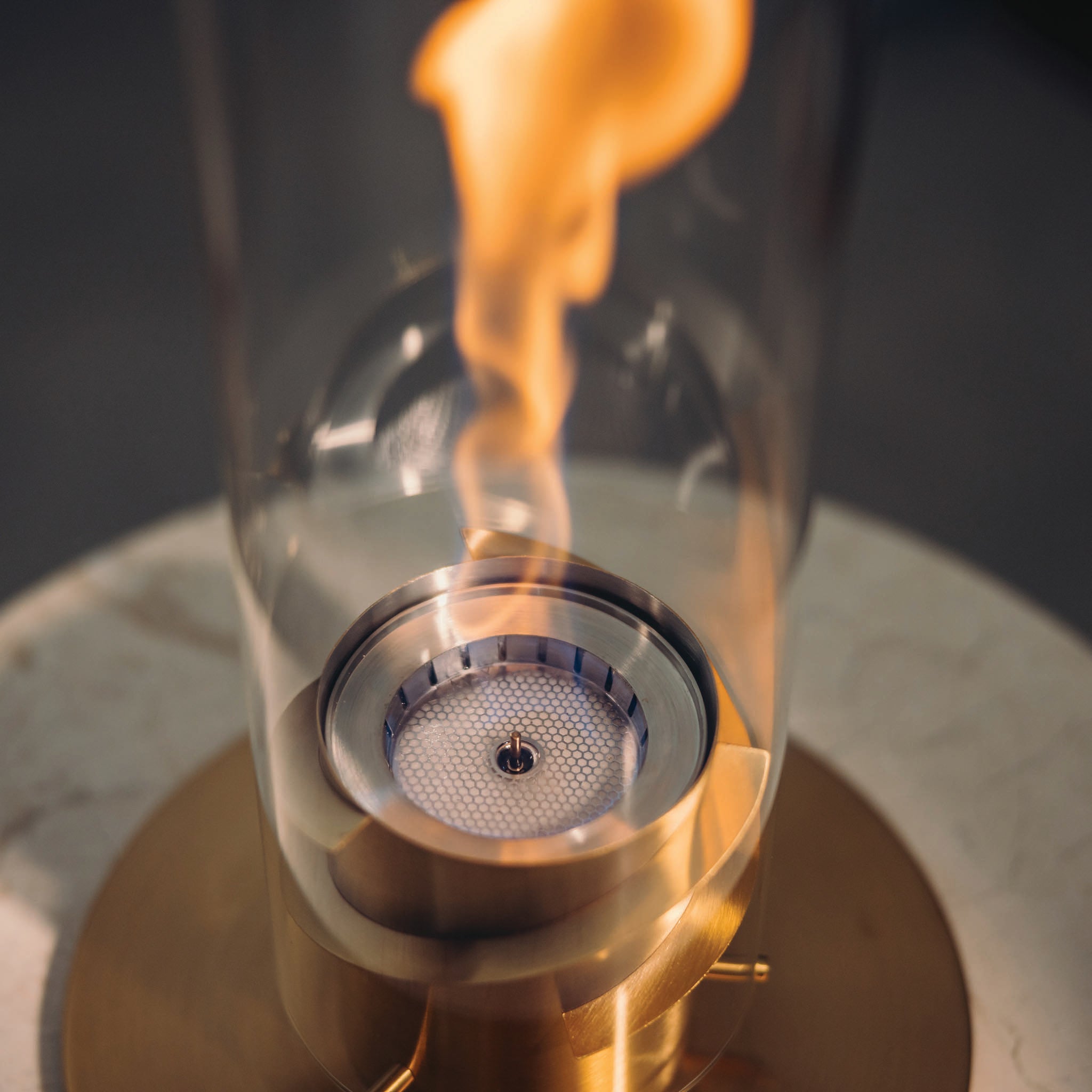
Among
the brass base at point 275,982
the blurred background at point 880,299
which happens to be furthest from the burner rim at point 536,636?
the blurred background at point 880,299

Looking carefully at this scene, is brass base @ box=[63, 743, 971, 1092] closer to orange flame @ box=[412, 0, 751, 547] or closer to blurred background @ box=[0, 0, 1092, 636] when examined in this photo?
orange flame @ box=[412, 0, 751, 547]

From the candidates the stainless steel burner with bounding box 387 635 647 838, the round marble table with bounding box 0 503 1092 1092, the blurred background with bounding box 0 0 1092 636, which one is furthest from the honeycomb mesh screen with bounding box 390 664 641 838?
the blurred background with bounding box 0 0 1092 636

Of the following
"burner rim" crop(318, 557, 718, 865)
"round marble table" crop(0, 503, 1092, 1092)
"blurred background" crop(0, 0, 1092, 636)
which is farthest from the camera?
"blurred background" crop(0, 0, 1092, 636)

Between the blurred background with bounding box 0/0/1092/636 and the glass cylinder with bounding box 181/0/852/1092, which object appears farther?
the blurred background with bounding box 0/0/1092/636

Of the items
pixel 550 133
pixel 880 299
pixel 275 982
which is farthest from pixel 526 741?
pixel 880 299

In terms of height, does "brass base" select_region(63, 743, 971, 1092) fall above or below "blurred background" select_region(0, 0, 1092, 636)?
above

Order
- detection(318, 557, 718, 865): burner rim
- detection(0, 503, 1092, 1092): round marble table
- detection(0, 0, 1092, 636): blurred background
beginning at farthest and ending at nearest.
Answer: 1. detection(0, 0, 1092, 636): blurred background
2. detection(0, 503, 1092, 1092): round marble table
3. detection(318, 557, 718, 865): burner rim

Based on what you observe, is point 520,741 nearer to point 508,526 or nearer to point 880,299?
point 508,526
